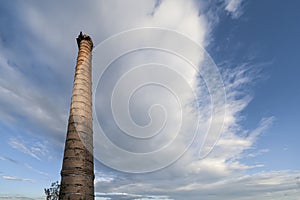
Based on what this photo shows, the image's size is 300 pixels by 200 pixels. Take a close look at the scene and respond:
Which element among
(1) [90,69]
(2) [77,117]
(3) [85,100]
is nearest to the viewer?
(2) [77,117]

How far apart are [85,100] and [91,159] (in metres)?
2.56

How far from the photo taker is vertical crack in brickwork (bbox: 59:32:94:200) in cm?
821

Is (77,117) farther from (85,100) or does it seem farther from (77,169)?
(77,169)

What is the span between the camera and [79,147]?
8883 mm

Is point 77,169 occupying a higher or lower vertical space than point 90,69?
lower

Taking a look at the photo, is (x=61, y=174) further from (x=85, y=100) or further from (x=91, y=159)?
(x=85, y=100)

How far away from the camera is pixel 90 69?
39.4 ft

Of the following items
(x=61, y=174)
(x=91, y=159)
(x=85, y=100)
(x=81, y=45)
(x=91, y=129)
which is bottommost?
(x=61, y=174)

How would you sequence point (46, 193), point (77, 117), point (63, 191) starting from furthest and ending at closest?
point (46, 193) → point (77, 117) → point (63, 191)

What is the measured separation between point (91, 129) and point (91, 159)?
1294mm

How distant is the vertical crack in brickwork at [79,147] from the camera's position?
26.9 feet

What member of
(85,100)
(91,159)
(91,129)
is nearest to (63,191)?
(91,159)

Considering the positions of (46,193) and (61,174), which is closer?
(61,174)

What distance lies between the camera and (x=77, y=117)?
955 cm
